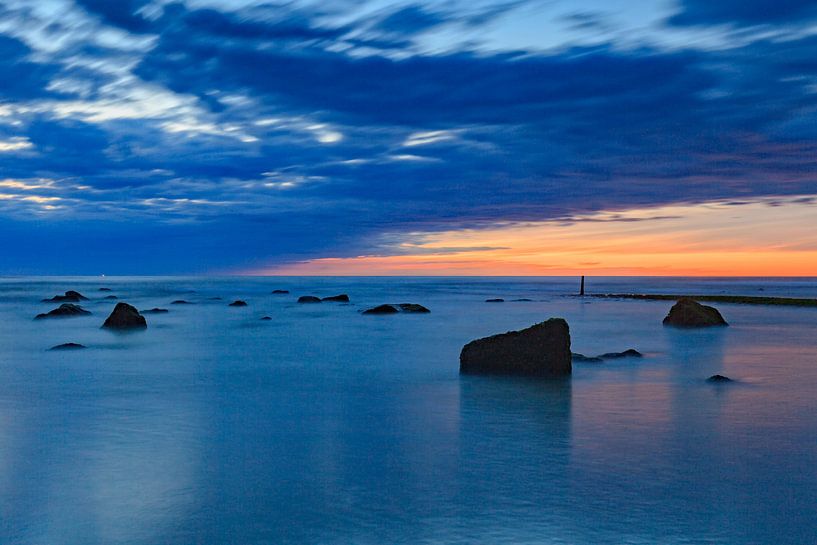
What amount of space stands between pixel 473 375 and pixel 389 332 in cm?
1676

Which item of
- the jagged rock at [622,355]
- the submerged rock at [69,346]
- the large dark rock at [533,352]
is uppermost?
the large dark rock at [533,352]

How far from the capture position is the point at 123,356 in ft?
80.7

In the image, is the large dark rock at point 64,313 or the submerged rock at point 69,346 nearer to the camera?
the submerged rock at point 69,346

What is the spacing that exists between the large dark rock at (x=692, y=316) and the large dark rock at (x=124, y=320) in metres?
27.3

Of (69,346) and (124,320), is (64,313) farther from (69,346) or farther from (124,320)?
(69,346)

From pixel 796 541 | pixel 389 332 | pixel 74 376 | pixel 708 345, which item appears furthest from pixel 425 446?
pixel 389 332

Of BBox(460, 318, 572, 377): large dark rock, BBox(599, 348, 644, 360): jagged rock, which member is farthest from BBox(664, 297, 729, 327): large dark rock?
BBox(460, 318, 572, 377): large dark rock

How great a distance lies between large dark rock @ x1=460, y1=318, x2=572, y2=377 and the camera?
56.7 ft

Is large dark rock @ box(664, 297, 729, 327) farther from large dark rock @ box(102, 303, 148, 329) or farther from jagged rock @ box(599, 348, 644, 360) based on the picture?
large dark rock @ box(102, 303, 148, 329)

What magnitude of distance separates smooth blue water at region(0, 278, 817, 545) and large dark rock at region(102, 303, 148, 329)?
11.1 metres

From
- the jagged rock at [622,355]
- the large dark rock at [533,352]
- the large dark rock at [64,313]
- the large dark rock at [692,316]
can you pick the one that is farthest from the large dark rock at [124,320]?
the large dark rock at [692,316]

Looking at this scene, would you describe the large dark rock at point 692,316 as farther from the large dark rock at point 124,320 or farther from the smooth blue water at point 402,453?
the large dark rock at point 124,320

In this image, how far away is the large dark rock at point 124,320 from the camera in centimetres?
3425

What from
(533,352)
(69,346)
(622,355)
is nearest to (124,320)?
(69,346)
